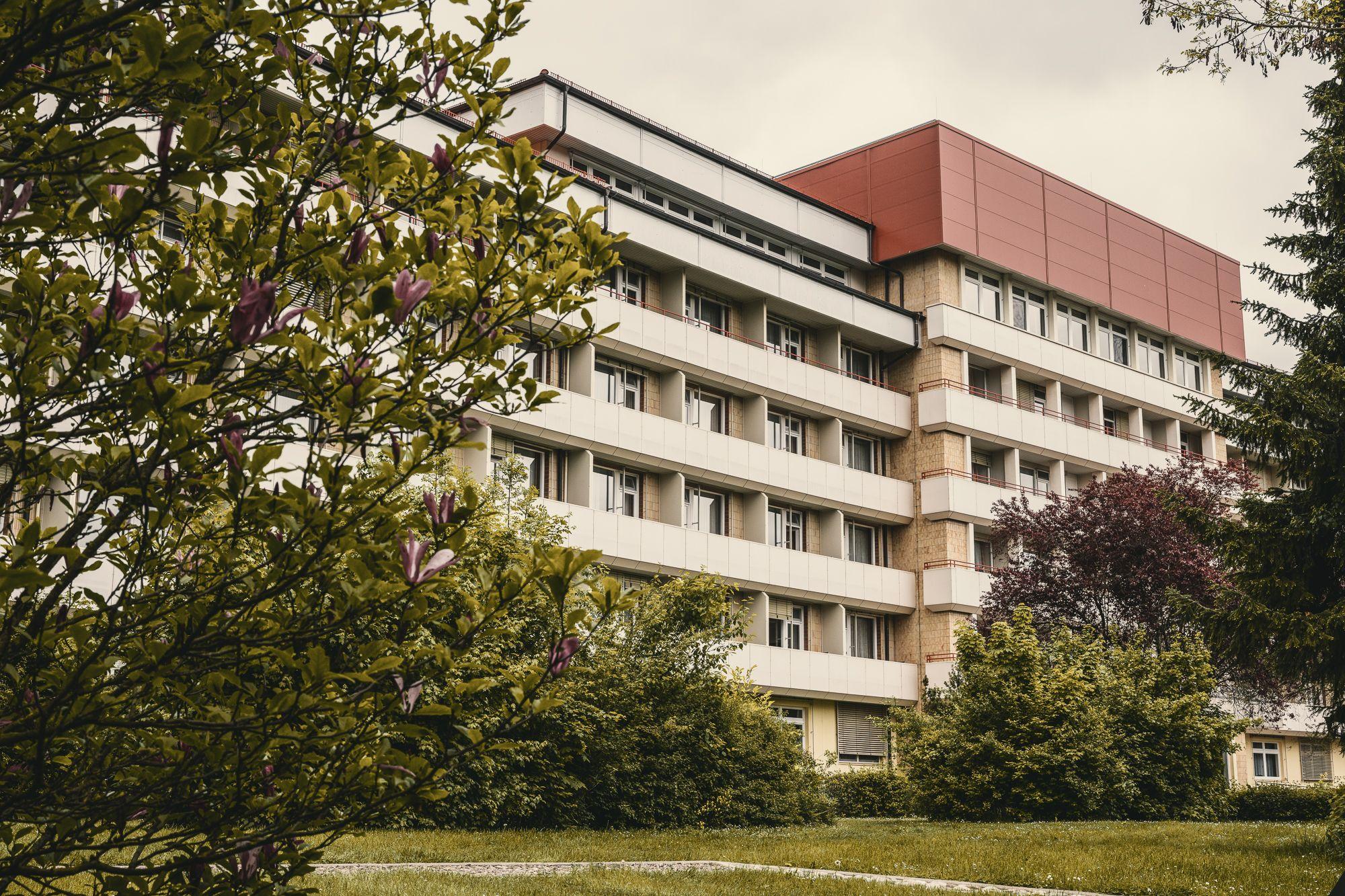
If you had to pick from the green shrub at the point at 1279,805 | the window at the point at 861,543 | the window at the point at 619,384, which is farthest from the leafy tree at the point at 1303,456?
the window at the point at 861,543

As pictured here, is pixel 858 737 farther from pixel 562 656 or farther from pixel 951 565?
pixel 562 656

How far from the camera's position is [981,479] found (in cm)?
4469

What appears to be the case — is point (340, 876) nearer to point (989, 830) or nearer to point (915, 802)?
point (989, 830)

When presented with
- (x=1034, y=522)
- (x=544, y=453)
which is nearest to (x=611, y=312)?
(x=544, y=453)

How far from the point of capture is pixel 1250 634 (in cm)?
1898

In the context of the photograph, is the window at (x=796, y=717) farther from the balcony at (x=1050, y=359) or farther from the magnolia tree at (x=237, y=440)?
the magnolia tree at (x=237, y=440)

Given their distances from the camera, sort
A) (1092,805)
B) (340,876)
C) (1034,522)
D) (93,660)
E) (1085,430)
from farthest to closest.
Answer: (1085,430) < (1034,522) < (1092,805) < (340,876) < (93,660)

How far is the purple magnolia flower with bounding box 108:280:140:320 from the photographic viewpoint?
3.33m

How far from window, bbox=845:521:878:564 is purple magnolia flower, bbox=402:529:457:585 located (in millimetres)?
39300

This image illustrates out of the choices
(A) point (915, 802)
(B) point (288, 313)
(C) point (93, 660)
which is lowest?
(A) point (915, 802)

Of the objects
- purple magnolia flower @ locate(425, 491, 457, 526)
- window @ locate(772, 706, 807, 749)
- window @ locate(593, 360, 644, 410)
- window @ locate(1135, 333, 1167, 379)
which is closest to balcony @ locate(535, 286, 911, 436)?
window @ locate(593, 360, 644, 410)

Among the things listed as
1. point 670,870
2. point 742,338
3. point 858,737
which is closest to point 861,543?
point 858,737

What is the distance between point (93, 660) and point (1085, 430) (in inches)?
1850

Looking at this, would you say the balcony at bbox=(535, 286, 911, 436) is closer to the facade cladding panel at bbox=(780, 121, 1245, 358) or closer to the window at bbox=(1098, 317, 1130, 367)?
the facade cladding panel at bbox=(780, 121, 1245, 358)
